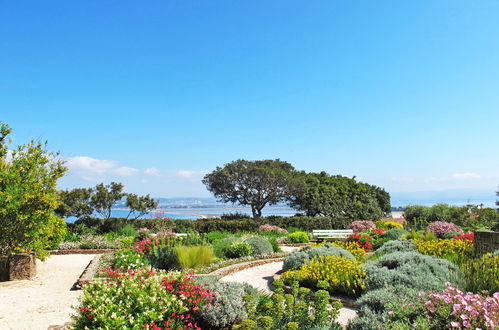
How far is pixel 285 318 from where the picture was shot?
4.23 metres

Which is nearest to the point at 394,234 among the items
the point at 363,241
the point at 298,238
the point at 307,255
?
the point at 363,241

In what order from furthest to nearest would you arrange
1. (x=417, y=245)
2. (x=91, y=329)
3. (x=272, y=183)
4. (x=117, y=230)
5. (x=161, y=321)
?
1. (x=272, y=183)
2. (x=117, y=230)
3. (x=417, y=245)
4. (x=161, y=321)
5. (x=91, y=329)

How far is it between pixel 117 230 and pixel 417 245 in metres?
14.4

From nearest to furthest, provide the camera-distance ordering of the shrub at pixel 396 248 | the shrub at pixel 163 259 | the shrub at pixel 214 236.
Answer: the shrub at pixel 163 259 < the shrub at pixel 396 248 < the shrub at pixel 214 236

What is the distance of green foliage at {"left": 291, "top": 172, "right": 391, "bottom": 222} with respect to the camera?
28094mm

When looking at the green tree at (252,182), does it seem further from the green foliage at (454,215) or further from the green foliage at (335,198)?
the green foliage at (454,215)

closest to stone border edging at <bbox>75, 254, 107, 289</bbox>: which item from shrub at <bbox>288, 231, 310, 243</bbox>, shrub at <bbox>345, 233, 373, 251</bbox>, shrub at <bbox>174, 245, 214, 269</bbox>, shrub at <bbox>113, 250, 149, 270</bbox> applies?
shrub at <bbox>113, 250, 149, 270</bbox>

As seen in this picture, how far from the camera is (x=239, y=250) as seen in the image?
11234 mm

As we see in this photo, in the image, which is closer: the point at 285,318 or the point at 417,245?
the point at 285,318

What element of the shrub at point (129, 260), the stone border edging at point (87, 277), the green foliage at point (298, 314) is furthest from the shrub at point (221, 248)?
the green foliage at point (298, 314)

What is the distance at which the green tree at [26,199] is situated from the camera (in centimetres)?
852

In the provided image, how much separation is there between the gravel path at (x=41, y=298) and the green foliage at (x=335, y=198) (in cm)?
2009

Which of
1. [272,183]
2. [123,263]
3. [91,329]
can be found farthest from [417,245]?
[272,183]

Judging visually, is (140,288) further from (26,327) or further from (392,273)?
(392,273)
